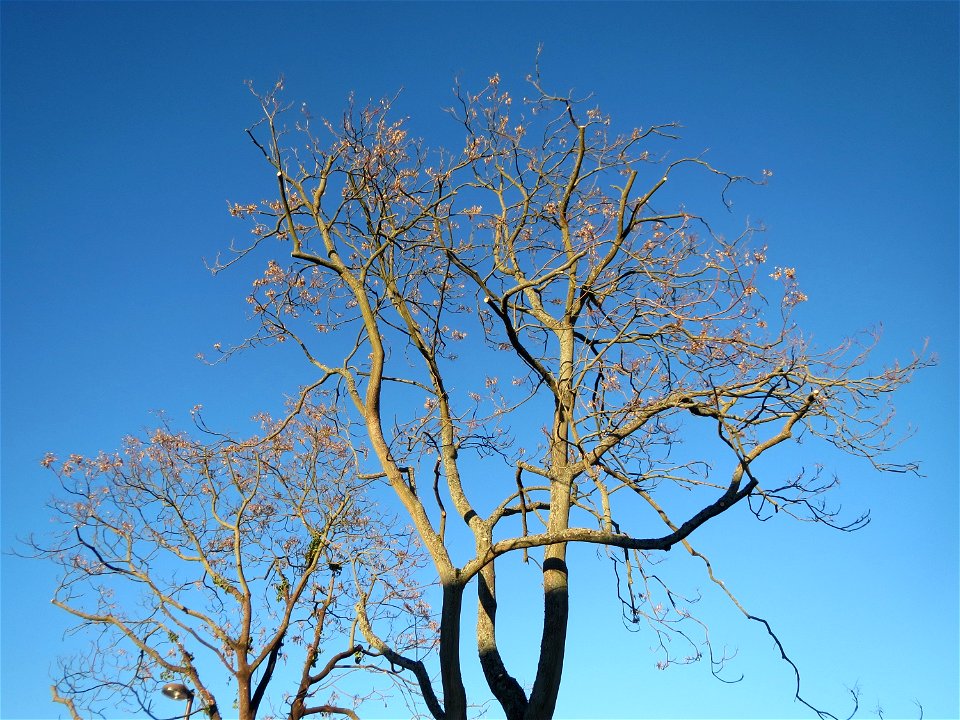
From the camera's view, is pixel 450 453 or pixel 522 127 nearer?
pixel 450 453

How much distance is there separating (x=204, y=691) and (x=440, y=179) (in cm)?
650

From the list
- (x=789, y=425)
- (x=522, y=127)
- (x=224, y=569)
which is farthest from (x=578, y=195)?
(x=224, y=569)

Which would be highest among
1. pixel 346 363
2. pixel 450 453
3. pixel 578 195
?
pixel 578 195

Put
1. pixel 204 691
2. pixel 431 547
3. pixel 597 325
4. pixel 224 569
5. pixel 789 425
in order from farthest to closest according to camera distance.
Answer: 1. pixel 224 569
2. pixel 204 691
3. pixel 597 325
4. pixel 431 547
5. pixel 789 425

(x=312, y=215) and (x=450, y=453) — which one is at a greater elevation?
(x=312, y=215)

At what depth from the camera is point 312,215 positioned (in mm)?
7387

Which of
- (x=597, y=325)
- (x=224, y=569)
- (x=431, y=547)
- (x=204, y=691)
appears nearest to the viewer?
(x=431, y=547)

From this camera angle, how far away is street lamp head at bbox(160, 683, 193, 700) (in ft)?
28.0

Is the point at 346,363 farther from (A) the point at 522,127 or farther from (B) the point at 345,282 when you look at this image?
(A) the point at 522,127

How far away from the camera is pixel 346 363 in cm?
727

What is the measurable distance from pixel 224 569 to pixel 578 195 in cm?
671

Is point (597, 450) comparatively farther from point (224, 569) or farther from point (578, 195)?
point (224, 569)

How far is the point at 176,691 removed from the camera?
856 centimetres

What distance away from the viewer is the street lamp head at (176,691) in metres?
8.52
